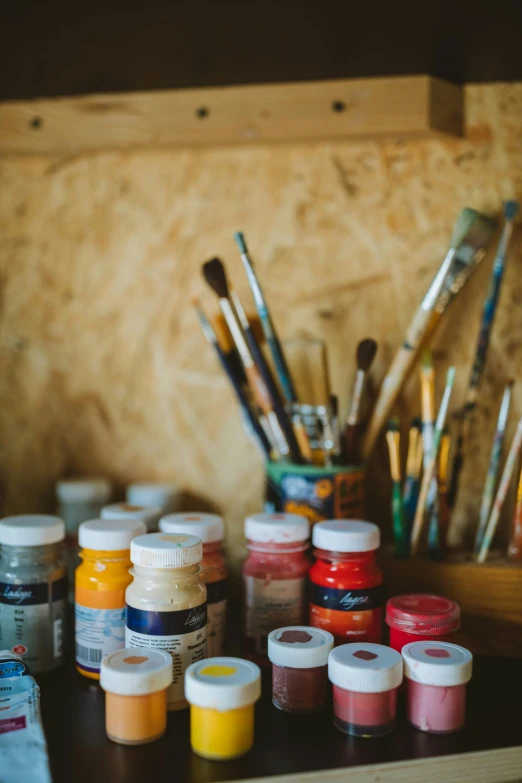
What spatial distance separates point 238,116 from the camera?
990 millimetres

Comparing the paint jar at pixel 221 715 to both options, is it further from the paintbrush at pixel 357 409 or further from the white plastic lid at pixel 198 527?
the paintbrush at pixel 357 409

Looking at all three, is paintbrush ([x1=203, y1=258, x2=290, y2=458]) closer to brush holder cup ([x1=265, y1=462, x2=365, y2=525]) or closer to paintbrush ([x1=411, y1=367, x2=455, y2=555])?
brush holder cup ([x1=265, y1=462, x2=365, y2=525])

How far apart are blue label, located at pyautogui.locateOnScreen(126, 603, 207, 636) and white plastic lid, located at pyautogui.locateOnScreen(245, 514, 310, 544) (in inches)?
5.2

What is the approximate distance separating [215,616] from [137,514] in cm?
17

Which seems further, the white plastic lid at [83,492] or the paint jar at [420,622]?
the white plastic lid at [83,492]

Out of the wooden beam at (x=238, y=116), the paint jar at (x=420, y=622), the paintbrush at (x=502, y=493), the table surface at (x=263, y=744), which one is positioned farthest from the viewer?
the wooden beam at (x=238, y=116)

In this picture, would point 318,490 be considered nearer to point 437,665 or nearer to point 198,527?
point 198,527

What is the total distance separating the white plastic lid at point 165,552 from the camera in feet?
2.21

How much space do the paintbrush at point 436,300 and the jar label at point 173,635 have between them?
13.6 inches

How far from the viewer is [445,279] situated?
0.89 meters

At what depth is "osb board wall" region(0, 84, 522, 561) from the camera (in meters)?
0.98

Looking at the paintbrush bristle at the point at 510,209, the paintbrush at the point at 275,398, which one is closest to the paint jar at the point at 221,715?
the paintbrush at the point at 275,398

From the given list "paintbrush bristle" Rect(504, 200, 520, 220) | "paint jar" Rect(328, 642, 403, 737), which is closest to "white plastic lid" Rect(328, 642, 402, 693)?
"paint jar" Rect(328, 642, 403, 737)

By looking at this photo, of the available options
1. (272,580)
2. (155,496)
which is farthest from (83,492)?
(272,580)
